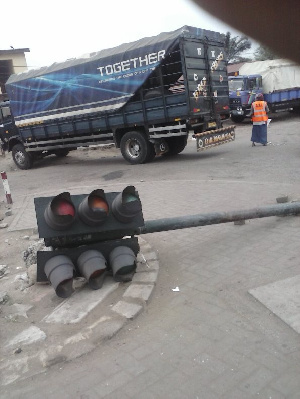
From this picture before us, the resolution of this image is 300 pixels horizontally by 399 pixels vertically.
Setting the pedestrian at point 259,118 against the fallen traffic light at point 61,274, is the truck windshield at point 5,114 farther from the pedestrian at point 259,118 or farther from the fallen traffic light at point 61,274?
the fallen traffic light at point 61,274

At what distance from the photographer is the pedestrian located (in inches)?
459

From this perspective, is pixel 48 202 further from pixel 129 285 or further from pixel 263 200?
pixel 263 200


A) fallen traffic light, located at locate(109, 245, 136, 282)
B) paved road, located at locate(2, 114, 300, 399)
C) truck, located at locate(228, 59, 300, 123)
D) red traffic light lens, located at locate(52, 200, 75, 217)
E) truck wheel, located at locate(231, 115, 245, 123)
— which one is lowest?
paved road, located at locate(2, 114, 300, 399)

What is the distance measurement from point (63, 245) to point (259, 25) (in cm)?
314

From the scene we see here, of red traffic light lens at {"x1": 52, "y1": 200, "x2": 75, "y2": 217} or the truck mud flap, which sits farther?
the truck mud flap

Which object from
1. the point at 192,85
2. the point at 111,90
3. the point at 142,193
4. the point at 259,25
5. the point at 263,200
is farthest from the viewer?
the point at 111,90

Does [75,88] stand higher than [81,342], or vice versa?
[75,88]

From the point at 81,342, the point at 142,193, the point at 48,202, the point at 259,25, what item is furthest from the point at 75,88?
the point at 259,25

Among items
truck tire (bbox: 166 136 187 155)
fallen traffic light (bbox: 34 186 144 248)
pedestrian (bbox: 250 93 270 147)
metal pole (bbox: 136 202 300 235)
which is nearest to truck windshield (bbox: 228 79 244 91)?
pedestrian (bbox: 250 93 270 147)

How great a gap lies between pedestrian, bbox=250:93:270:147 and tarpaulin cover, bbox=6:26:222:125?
269 centimetres

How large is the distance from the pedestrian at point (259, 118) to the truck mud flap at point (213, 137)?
3.03 ft

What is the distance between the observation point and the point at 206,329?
9.55 ft

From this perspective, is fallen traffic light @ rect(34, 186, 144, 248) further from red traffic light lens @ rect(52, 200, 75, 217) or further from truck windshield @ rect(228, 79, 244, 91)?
truck windshield @ rect(228, 79, 244, 91)

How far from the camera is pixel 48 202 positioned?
12.2 feet
